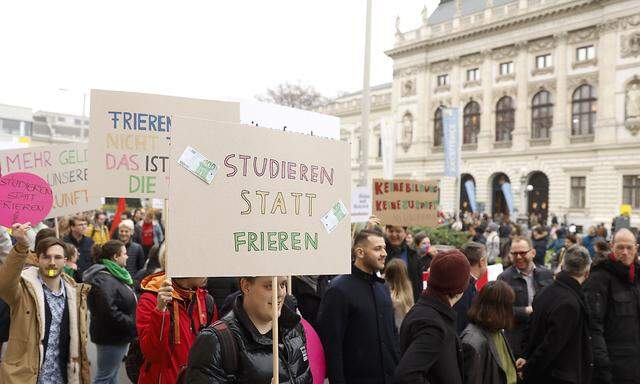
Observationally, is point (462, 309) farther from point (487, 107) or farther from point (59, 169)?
point (487, 107)

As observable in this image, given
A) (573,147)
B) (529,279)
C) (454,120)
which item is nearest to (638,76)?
(573,147)

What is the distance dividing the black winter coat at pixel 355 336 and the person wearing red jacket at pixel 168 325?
0.88 m

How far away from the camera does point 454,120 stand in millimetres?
25438

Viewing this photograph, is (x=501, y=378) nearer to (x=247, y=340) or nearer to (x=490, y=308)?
(x=490, y=308)

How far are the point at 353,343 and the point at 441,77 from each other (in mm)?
40639

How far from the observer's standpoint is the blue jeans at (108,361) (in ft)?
16.4

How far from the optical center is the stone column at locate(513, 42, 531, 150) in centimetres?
3653

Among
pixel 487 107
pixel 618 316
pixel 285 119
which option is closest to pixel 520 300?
pixel 618 316

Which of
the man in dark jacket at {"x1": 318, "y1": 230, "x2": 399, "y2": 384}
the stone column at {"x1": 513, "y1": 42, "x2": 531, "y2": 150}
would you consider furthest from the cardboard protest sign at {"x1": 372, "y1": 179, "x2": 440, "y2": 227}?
the stone column at {"x1": 513, "y1": 42, "x2": 531, "y2": 150}

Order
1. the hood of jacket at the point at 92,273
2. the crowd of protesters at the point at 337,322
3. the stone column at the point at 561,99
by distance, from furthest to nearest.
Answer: the stone column at the point at 561,99
the hood of jacket at the point at 92,273
the crowd of protesters at the point at 337,322

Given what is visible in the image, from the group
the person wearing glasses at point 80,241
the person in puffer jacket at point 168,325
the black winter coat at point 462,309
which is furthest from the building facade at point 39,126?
the person in puffer jacket at point 168,325

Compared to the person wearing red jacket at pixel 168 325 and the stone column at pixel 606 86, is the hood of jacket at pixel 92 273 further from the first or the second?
the stone column at pixel 606 86

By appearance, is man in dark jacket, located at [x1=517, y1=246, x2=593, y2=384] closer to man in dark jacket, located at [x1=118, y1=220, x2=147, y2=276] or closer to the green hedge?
man in dark jacket, located at [x1=118, y1=220, x2=147, y2=276]

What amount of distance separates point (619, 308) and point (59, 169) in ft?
19.0
